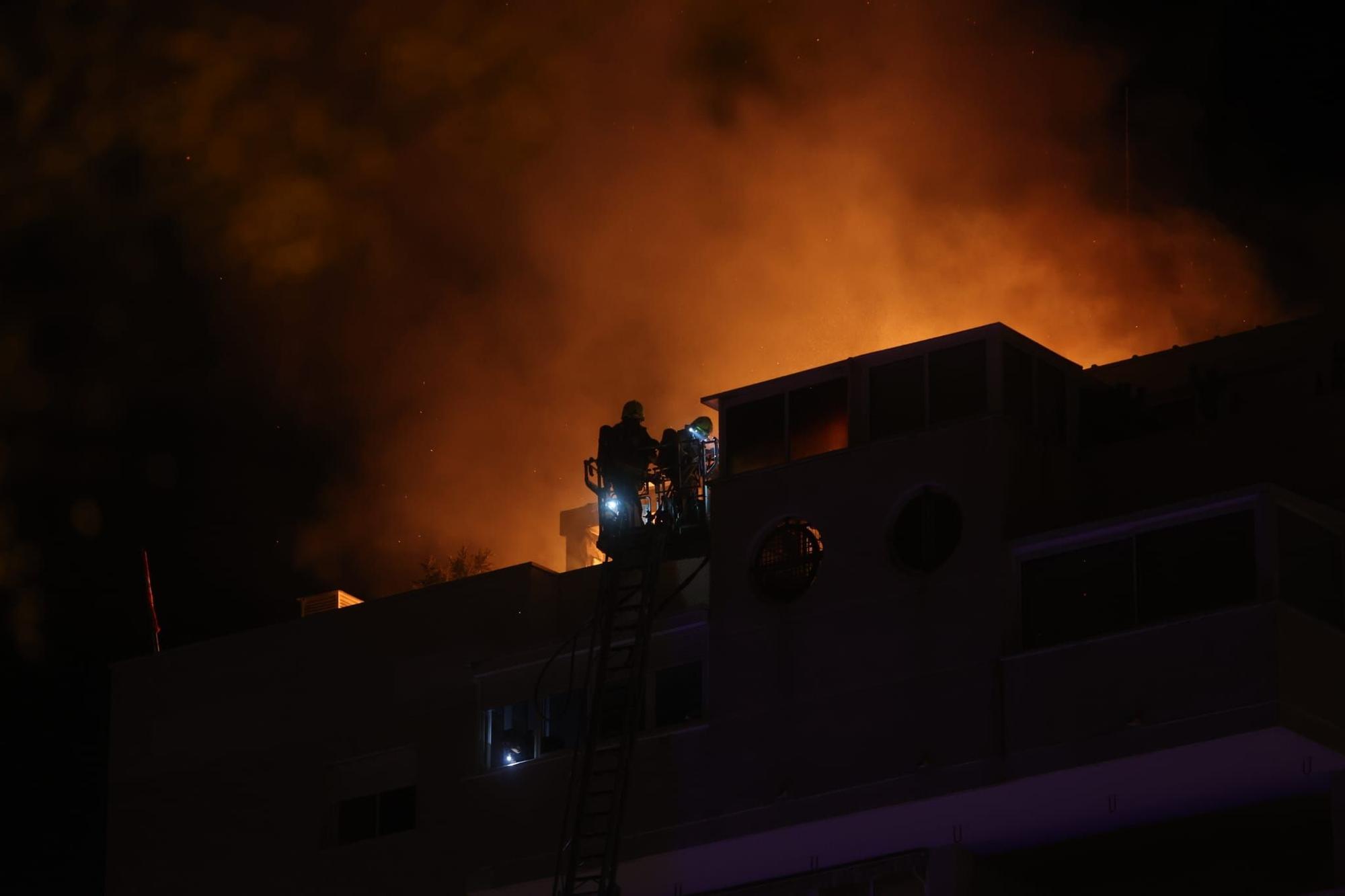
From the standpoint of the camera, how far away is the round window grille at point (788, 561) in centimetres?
3150

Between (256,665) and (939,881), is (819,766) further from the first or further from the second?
(256,665)

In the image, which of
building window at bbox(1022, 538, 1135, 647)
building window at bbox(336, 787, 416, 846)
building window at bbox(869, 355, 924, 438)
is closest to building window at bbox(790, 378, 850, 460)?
building window at bbox(869, 355, 924, 438)

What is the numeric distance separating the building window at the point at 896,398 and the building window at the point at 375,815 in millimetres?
8886

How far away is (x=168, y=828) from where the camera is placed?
124 ft

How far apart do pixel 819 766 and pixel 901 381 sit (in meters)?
4.92

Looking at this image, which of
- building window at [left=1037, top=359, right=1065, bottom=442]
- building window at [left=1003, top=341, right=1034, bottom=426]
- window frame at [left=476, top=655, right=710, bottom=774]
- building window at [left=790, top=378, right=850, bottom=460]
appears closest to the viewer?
building window at [left=1003, top=341, right=1034, bottom=426]

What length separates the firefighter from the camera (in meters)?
33.7

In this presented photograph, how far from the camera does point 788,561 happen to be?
31.8 metres

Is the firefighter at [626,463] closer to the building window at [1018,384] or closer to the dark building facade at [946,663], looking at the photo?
the dark building facade at [946,663]

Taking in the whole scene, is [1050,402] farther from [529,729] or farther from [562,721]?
[529,729]

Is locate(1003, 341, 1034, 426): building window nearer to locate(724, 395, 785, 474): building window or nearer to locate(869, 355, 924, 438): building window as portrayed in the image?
locate(869, 355, 924, 438): building window

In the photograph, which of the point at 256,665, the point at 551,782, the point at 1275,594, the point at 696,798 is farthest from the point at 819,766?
the point at 256,665

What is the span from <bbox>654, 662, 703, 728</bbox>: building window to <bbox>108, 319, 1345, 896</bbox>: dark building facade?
36 mm

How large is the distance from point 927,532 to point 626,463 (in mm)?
4931
